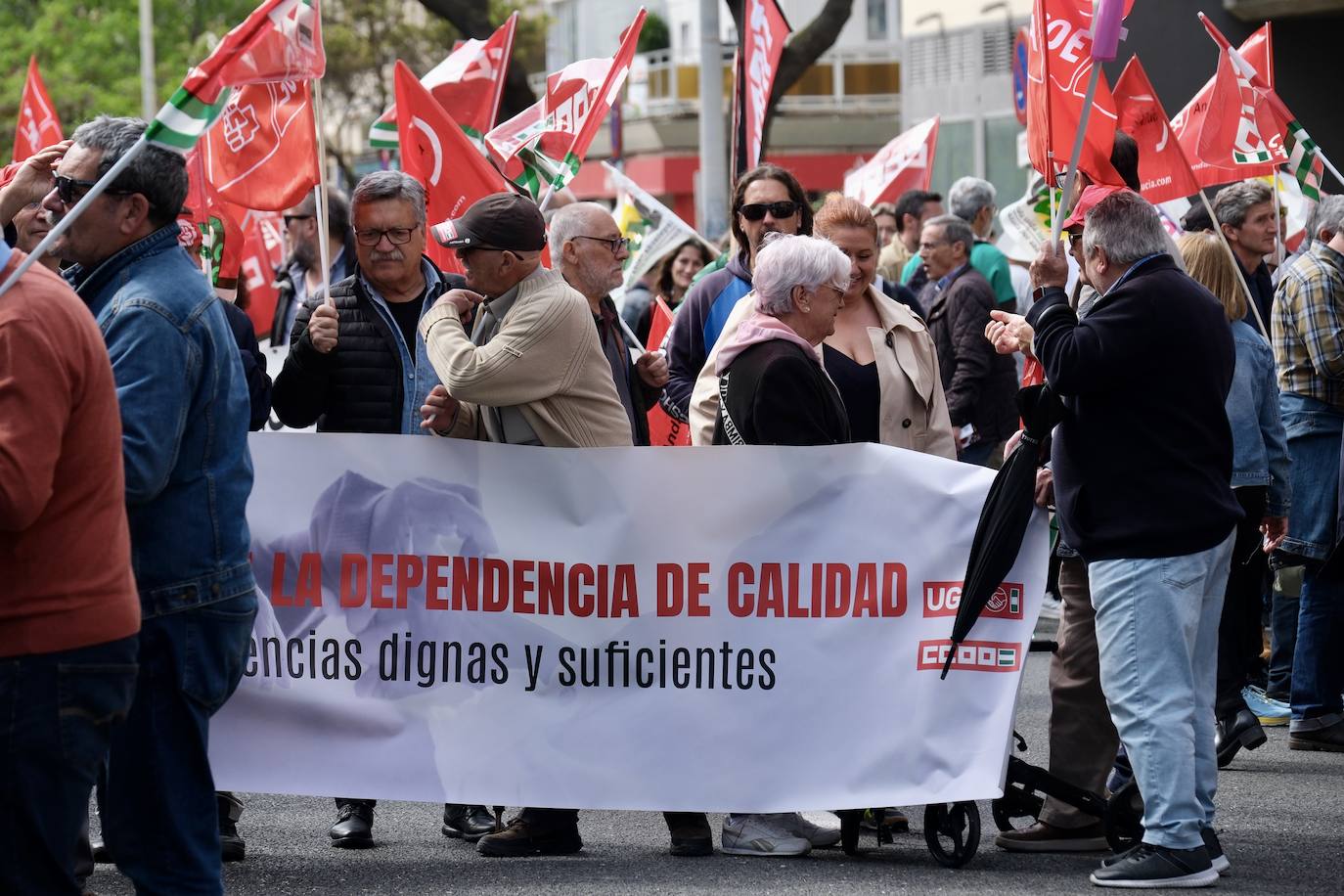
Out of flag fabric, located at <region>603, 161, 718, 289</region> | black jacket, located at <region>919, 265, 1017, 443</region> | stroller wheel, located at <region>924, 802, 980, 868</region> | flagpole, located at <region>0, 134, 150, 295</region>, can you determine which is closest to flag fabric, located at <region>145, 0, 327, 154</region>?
flagpole, located at <region>0, 134, 150, 295</region>

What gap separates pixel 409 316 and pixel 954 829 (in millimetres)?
2366

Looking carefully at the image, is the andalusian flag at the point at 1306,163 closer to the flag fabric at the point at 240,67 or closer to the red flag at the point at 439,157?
the red flag at the point at 439,157

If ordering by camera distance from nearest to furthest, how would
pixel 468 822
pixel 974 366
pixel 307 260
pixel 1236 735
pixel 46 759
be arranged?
pixel 46 759
pixel 468 822
pixel 1236 735
pixel 974 366
pixel 307 260

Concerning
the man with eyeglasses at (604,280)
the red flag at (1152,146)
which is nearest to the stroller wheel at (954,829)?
the man with eyeglasses at (604,280)

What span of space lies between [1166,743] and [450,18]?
13.5 metres

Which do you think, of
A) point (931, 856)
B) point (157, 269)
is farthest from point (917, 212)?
point (157, 269)

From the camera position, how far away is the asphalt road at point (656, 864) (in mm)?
5594

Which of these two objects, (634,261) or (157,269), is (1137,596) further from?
(634,261)

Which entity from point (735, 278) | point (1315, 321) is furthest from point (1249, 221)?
point (735, 278)

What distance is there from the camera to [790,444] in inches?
233

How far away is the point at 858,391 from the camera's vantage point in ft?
21.4

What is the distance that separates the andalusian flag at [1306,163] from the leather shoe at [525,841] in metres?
5.10

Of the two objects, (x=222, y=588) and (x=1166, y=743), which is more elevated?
(x=222, y=588)

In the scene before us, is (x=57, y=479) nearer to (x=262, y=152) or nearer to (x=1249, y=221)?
(x=262, y=152)
